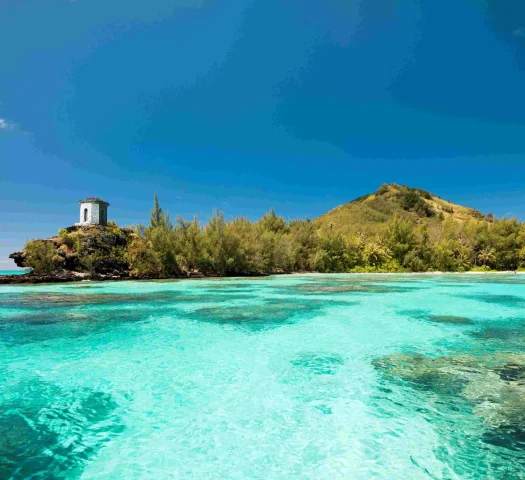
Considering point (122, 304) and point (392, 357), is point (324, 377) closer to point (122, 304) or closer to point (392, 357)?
point (392, 357)

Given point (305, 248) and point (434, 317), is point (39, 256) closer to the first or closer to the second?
point (305, 248)

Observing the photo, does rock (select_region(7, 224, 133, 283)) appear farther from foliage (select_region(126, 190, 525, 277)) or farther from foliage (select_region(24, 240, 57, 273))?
foliage (select_region(126, 190, 525, 277))

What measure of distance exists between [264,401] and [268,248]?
3552cm

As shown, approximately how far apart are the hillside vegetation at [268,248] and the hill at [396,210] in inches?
763

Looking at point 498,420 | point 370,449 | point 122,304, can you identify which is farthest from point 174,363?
point 122,304

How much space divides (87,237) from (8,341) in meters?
25.9

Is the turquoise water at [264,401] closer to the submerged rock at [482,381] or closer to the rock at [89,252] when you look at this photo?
the submerged rock at [482,381]

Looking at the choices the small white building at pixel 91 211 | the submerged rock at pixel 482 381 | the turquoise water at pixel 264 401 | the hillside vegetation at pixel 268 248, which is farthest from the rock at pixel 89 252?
the submerged rock at pixel 482 381

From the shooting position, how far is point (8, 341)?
8.45 metres

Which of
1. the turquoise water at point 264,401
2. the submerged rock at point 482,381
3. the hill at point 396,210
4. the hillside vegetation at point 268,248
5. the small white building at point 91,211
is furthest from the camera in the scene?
the hill at point 396,210

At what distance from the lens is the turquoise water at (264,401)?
11.2ft

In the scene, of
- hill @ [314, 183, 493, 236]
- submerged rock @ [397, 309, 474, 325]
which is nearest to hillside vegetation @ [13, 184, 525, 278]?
hill @ [314, 183, 493, 236]

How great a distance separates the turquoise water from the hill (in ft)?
219

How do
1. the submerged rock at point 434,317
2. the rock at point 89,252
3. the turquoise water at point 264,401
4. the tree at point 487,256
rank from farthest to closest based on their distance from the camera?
1. the tree at point 487,256
2. the rock at point 89,252
3. the submerged rock at point 434,317
4. the turquoise water at point 264,401
